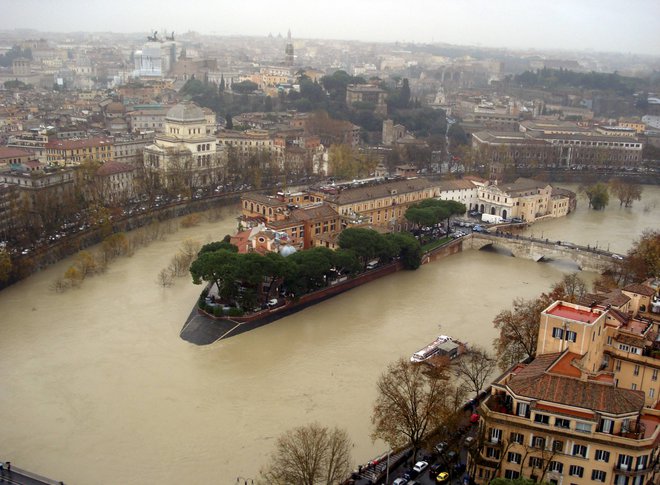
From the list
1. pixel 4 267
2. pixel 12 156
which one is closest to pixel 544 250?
pixel 4 267

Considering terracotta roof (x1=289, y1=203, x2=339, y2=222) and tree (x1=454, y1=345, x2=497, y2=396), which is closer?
tree (x1=454, y1=345, x2=497, y2=396)

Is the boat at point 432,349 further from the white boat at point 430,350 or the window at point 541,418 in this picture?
the window at point 541,418

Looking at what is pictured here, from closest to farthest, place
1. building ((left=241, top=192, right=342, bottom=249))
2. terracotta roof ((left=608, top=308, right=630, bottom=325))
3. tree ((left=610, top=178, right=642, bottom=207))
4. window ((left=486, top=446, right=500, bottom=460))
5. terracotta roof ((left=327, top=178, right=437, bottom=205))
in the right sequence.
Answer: window ((left=486, top=446, right=500, bottom=460)), terracotta roof ((left=608, top=308, right=630, bottom=325)), building ((left=241, top=192, right=342, bottom=249)), terracotta roof ((left=327, top=178, right=437, bottom=205)), tree ((left=610, top=178, right=642, bottom=207))

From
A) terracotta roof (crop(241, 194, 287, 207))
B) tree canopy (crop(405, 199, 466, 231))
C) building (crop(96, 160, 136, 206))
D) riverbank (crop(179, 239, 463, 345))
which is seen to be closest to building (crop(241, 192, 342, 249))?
terracotta roof (crop(241, 194, 287, 207))

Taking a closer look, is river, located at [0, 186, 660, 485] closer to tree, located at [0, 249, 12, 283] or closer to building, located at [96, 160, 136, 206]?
tree, located at [0, 249, 12, 283]

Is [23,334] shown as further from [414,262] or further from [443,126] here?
[443,126]

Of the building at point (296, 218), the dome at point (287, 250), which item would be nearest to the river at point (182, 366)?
the dome at point (287, 250)

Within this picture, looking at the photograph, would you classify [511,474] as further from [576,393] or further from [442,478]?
[576,393]

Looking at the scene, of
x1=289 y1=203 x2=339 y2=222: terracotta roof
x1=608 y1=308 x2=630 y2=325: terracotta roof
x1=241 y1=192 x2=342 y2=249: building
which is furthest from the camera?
x1=289 y1=203 x2=339 y2=222: terracotta roof
